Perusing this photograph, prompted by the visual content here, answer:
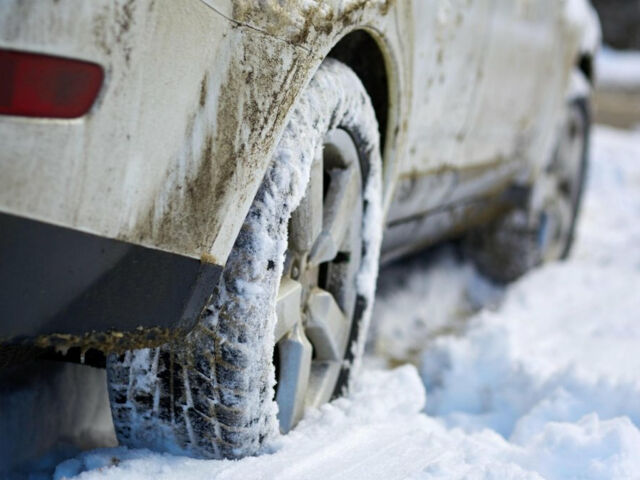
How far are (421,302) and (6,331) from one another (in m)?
3.16

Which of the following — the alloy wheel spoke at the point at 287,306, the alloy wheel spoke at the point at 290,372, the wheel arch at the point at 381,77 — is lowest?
the alloy wheel spoke at the point at 290,372

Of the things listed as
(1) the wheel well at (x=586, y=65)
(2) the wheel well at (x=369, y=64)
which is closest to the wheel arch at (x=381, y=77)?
(2) the wheel well at (x=369, y=64)

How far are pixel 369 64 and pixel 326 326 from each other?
26.3 inches

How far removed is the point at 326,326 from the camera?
2209 millimetres

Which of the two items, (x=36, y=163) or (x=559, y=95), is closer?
(x=36, y=163)

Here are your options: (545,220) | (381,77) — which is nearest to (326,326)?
(381,77)

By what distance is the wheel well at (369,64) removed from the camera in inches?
90.0

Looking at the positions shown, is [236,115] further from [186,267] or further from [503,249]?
[503,249]

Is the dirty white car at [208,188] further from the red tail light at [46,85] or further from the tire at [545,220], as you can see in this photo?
the tire at [545,220]

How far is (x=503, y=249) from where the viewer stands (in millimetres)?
4832

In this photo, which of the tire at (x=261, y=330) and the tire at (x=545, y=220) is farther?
the tire at (x=545, y=220)

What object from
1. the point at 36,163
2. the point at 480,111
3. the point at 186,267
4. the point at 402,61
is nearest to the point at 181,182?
the point at 186,267

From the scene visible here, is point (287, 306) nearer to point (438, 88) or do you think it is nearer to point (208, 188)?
point (208, 188)

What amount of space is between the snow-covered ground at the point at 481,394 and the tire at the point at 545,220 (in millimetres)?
112
